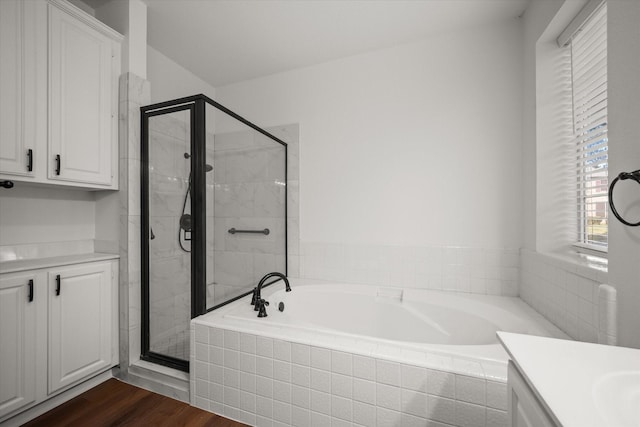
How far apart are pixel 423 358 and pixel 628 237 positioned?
0.84m

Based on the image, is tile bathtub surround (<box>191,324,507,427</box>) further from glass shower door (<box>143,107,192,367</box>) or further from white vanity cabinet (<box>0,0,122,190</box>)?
white vanity cabinet (<box>0,0,122,190</box>)

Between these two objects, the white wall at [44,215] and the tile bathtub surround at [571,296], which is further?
the white wall at [44,215]

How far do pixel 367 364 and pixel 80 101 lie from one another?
222cm

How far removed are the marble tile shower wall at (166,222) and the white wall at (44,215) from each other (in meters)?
0.50

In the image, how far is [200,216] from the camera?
159cm

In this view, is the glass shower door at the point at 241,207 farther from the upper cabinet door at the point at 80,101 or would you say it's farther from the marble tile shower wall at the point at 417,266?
the upper cabinet door at the point at 80,101

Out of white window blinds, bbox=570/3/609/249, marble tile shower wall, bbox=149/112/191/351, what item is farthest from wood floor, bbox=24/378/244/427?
white window blinds, bbox=570/3/609/249

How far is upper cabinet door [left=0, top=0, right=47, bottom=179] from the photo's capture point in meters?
1.29

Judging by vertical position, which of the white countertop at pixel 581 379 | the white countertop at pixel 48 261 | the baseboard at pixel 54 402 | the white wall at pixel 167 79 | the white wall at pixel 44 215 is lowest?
the baseboard at pixel 54 402

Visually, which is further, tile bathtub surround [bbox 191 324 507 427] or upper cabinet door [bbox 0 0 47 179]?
upper cabinet door [bbox 0 0 47 179]

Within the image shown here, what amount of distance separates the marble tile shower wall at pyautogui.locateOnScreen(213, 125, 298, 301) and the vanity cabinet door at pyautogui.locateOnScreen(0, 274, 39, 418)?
911 millimetres

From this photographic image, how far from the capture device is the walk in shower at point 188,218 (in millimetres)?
1608

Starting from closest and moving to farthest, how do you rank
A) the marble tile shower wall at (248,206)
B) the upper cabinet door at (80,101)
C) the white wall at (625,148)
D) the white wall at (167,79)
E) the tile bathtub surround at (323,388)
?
→ the white wall at (625,148) → the tile bathtub surround at (323,388) → the upper cabinet door at (80,101) → the marble tile shower wall at (248,206) → the white wall at (167,79)

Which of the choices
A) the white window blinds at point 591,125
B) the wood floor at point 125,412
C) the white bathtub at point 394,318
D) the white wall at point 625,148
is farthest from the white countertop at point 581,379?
the wood floor at point 125,412
